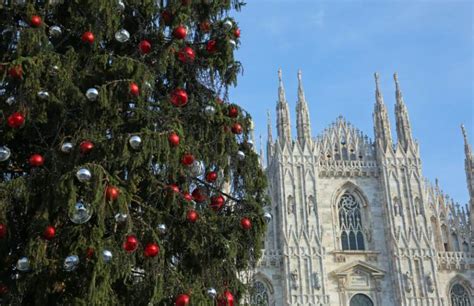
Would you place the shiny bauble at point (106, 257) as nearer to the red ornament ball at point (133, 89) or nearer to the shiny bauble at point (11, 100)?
the red ornament ball at point (133, 89)

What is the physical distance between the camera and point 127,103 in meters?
6.95

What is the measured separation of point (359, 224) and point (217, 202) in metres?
21.8

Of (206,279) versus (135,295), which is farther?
(206,279)

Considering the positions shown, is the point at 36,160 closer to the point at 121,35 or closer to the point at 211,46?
the point at 121,35

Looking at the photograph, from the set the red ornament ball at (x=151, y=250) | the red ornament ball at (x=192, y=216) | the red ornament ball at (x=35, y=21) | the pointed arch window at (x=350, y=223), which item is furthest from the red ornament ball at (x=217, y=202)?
the pointed arch window at (x=350, y=223)

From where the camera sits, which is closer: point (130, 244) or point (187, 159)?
point (130, 244)

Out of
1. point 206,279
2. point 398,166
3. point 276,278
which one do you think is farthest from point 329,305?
point 206,279

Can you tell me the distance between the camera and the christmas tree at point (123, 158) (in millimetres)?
6008

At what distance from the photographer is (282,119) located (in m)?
29.6

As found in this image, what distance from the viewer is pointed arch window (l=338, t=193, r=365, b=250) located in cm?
2806

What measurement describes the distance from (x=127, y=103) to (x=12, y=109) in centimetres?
123

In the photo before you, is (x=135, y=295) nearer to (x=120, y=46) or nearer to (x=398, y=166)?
(x=120, y=46)

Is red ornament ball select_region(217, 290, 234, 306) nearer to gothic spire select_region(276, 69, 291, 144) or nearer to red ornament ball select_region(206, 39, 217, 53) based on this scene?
red ornament ball select_region(206, 39, 217, 53)

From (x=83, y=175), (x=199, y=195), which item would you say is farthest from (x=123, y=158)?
(x=199, y=195)
